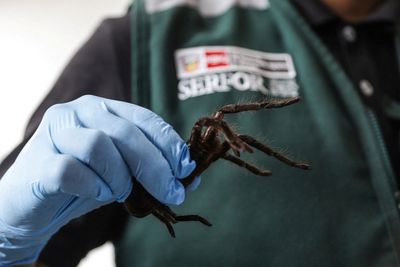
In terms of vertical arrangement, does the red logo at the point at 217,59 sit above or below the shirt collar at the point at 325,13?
above

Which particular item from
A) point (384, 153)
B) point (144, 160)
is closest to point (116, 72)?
point (144, 160)

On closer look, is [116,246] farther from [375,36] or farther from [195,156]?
[375,36]

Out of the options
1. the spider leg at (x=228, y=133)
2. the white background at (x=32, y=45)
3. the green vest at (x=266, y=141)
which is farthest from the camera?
the white background at (x=32, y=45)

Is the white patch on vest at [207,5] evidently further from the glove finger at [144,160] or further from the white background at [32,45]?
the white background at [32,45]

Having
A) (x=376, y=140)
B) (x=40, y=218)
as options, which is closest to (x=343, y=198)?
(x=376, y=140)

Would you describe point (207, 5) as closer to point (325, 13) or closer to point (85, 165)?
point (325, 13)

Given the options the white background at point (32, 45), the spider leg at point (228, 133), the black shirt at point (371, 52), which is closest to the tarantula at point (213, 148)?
the spider leg at point (228, 133)

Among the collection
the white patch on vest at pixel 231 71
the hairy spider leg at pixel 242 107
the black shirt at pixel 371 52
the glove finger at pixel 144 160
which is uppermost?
the hairy spider leg at pixel 242 107
